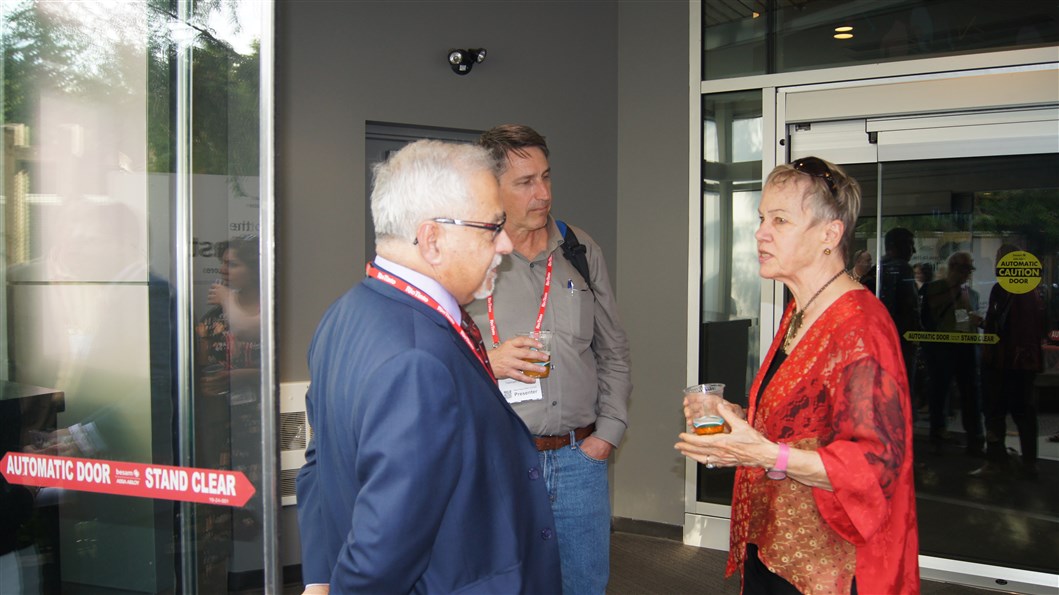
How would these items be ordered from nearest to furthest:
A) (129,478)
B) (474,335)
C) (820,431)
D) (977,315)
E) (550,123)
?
1. (474,335)
2. (820,431)
3. (129,478)
4. (977,315)
5. (550,123)

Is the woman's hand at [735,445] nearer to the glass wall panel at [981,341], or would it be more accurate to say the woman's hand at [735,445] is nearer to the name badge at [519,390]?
the name badge at [519,390]

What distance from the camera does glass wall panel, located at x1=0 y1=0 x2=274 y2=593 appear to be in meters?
1.94

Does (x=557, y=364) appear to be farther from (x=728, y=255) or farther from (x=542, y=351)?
(x=728, y=255)

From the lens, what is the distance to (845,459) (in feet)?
5.72

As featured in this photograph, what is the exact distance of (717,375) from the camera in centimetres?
508

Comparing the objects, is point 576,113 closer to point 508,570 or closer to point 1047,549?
point 1047,549

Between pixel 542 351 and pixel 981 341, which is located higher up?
pixel 542 351

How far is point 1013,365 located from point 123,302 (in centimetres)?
426

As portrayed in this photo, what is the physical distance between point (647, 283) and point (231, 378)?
11.9ft

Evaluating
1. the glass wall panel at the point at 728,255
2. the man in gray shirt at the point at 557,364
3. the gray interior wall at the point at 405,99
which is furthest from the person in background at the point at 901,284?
the man in gray shirt at the point at 557,364

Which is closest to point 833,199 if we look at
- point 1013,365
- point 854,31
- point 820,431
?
point 820,431

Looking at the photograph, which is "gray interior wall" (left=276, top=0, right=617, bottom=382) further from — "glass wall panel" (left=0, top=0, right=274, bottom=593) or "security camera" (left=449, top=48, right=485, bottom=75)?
"glass wall panel" (left=0, top=0, right=274, bottom=593)

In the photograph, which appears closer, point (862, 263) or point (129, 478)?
point (129, 478)

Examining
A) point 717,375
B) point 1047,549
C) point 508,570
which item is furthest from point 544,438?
point 1047,549
